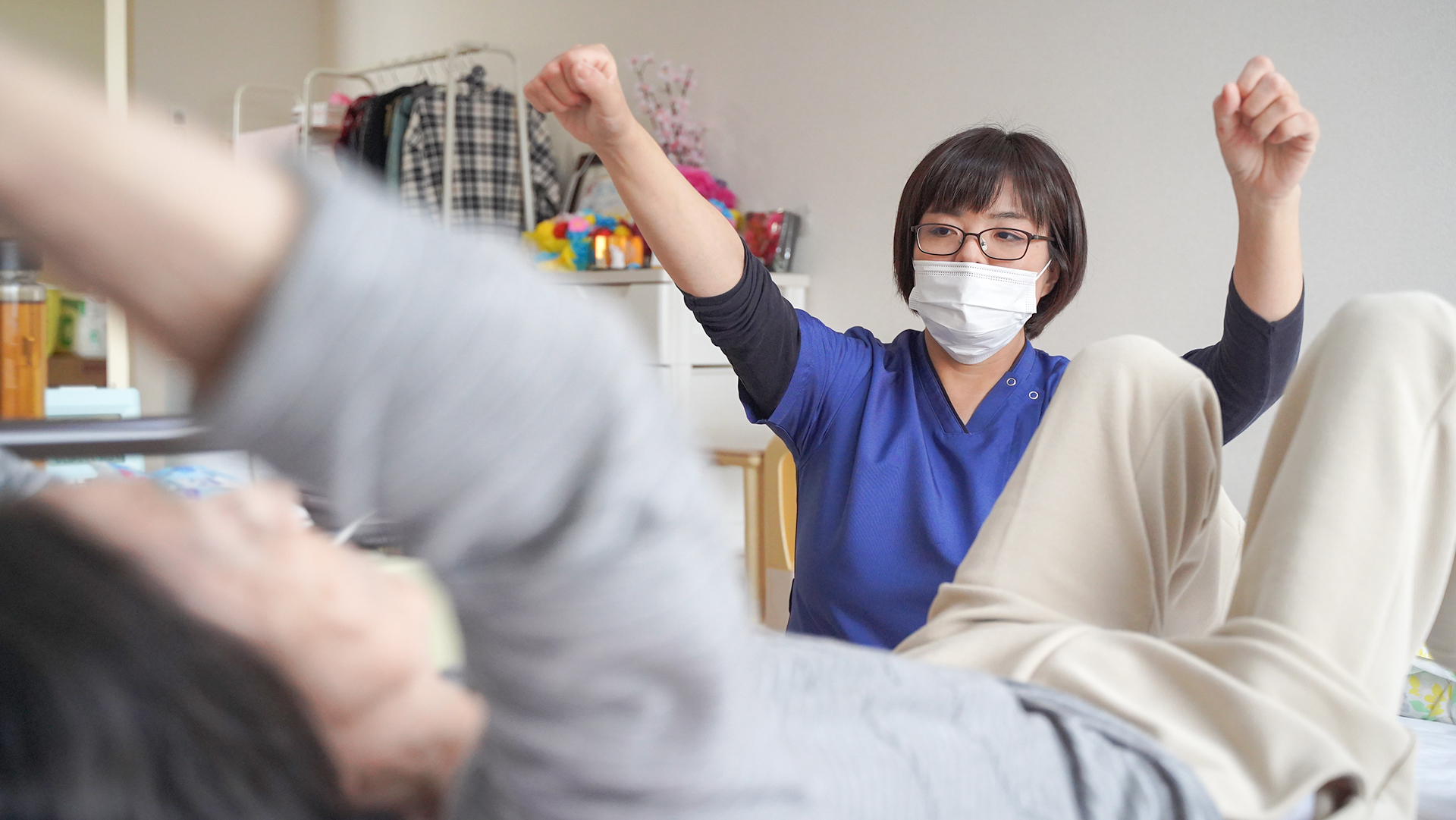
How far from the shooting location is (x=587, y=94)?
3.91 ft

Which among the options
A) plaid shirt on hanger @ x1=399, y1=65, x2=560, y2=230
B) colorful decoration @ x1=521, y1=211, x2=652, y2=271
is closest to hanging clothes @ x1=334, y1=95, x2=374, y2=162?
plaid shirt on hanger @ x1=399, y1=65, x2=560, y2=230

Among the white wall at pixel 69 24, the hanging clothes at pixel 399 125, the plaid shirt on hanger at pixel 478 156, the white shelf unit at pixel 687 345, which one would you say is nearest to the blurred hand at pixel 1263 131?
the white wall at pixel 69 24

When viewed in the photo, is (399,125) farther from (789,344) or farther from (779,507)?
(789,344)

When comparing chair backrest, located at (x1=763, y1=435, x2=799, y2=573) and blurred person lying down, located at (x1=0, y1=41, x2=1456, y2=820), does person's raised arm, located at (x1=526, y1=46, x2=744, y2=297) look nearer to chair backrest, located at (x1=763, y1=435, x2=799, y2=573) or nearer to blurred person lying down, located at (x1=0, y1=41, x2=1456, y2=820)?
blurred person lying down, located at (x1=0, y1=41, x2=1456, y2=820)

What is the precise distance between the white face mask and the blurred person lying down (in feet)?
2.08

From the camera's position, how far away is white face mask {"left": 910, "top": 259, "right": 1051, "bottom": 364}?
147 cm

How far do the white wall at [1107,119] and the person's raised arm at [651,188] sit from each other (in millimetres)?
1529

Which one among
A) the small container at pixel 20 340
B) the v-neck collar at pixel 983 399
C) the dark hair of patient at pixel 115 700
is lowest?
the dark hair of patient at pixel 115 700

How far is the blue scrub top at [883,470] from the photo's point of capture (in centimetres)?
132

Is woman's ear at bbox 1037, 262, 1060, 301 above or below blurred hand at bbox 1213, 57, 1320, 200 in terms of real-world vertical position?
below

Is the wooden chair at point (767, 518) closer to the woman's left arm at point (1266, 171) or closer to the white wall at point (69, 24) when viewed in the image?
the woman's left arm at point (1266, 171)

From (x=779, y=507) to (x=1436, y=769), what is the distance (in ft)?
4.73

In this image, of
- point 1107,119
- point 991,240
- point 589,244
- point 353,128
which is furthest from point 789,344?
point 353,128

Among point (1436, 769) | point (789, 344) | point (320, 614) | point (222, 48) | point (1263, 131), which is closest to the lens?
point (320, 614)
